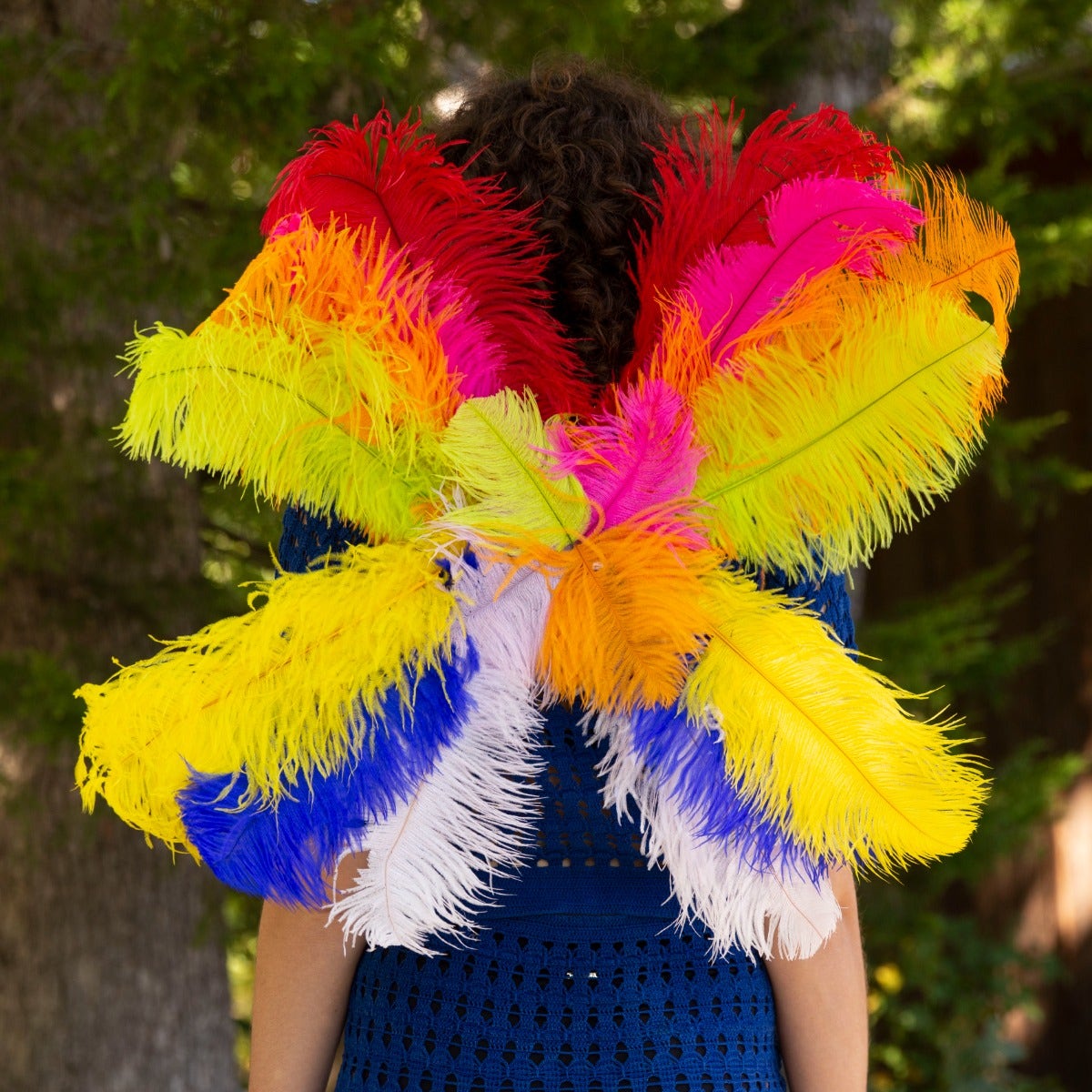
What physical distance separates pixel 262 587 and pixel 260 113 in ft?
5.65

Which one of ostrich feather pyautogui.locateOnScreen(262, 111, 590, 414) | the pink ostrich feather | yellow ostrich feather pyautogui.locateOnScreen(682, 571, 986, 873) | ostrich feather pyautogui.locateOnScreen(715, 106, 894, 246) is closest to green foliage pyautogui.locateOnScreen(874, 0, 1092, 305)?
ostrich feather pyautogui.locateOnScreen(715, 106, 894, 246)

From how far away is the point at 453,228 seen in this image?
1.32 metres

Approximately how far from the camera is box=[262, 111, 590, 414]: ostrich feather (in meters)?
1.30

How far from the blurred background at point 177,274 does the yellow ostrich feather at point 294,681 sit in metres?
1.16

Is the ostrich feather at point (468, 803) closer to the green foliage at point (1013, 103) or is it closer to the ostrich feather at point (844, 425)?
the ostrich feather at point (844, 425)

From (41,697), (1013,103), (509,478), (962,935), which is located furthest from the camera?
(962,935)

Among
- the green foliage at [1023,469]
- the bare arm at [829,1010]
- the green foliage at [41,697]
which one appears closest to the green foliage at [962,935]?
the green foliage at [1023,469]

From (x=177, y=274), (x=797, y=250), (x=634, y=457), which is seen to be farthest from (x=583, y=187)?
(x=177, y=274)

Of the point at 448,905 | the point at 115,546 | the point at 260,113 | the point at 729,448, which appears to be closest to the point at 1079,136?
the point at 260,113

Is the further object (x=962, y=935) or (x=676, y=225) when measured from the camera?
(x=962, y=935)

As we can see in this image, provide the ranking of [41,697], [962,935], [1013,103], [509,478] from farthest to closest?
[962,935] < [1013,103] < [41,697] < [509,478]

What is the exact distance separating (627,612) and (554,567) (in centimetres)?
8

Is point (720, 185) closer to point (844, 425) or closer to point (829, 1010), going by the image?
point (844, 425)

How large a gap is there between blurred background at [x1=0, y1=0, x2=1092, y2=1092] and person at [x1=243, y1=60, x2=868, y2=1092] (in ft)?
2.61
